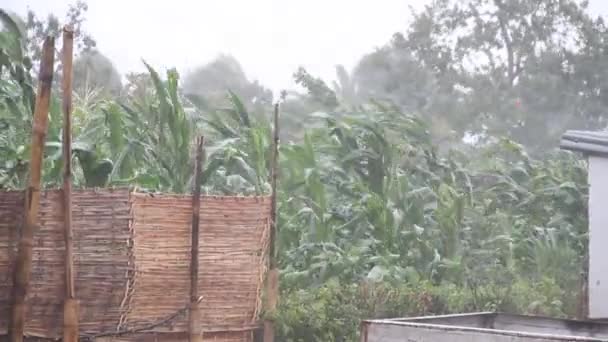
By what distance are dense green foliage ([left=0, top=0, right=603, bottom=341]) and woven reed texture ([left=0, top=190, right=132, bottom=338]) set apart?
112cm

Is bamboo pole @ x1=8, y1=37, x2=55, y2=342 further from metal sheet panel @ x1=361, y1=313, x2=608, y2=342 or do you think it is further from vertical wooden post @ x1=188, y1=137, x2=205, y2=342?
metal sheet panel @ x1=361, y1=313, x2=608, y2=342

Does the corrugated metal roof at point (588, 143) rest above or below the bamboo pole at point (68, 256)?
above

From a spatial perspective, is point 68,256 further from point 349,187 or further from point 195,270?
point 349,187

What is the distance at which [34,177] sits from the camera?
19.6 ft

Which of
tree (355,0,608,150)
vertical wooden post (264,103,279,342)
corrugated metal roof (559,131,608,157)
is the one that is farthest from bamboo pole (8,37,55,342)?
A: tree (355,0,608,150)

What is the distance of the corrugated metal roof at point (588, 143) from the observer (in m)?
7.40

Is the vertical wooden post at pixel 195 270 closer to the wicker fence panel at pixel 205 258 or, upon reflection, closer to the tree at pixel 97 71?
the wicker fence panel at pixel 205 258

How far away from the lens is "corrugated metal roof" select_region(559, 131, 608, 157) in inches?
291

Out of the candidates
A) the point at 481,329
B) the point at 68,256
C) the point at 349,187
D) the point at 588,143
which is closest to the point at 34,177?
the point at 68,256

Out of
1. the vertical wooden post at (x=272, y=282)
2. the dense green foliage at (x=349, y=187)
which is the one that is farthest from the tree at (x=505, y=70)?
the vertical wooden post at (x=272, y=282)

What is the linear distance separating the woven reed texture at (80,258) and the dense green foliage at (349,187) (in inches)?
44.1

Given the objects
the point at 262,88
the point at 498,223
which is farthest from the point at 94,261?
the point at 262,88

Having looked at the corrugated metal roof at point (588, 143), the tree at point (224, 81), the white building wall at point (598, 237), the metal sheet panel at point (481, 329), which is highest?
the tree at point (224, 81)

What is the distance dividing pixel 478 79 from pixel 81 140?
811 inches
